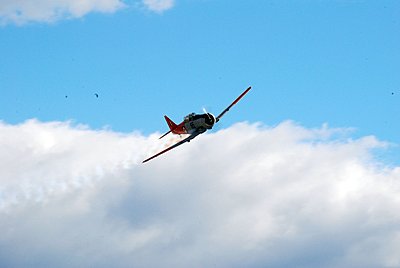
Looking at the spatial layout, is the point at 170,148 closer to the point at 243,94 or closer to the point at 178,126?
the point at 178,126

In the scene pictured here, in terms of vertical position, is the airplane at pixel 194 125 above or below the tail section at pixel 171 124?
below

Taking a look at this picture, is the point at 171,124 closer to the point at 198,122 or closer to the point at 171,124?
A: the point at 171,124

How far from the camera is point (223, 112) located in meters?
143

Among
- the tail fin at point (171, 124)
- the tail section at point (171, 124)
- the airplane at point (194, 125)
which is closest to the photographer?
the airplane at point (194, 125)

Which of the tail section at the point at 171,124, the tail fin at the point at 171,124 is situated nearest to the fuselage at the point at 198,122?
the tail section at the point at 171,124

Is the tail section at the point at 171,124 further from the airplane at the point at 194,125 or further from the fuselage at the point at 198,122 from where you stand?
the fuselage at the point at 198,122

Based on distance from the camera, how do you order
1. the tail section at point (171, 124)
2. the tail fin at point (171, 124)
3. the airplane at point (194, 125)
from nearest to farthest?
the airplane at point (194, 125) → the tail section at point (171, 124) → the tail fin at point (171, 124)

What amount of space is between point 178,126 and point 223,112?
974cm

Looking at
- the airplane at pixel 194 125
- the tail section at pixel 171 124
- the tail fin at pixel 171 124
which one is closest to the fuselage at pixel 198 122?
the airplane at pixel 194 125

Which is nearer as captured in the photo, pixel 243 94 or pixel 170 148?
pixel 170 148

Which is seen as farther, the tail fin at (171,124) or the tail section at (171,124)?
the tail fin at (171,124)

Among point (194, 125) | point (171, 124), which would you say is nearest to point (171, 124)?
point (171, 124)

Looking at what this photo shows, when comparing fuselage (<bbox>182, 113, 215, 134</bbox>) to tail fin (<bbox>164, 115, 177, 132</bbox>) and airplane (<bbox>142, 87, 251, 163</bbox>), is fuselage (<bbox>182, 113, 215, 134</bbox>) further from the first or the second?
tail fin (<bbox>164, 115, 177, 132</bbox>)

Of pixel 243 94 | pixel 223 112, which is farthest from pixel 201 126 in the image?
pixel 243 94
